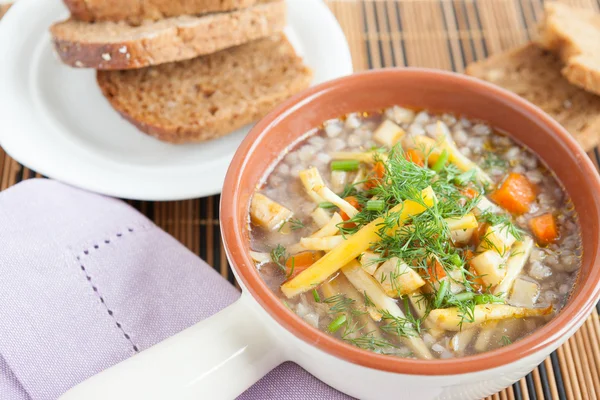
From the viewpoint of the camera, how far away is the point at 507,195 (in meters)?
1.95

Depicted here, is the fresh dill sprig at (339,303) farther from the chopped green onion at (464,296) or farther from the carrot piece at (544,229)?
the carrot piece at (544,229)

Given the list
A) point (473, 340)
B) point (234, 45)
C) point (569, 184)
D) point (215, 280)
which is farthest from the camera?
point (234, 45)

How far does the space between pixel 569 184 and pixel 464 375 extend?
0.75 meters

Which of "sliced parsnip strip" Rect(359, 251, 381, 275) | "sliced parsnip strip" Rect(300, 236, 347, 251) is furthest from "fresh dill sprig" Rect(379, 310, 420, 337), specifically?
"sliced parsnip strip" Rect(300, 236, 347, 251)

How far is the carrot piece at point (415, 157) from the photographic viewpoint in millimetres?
1959

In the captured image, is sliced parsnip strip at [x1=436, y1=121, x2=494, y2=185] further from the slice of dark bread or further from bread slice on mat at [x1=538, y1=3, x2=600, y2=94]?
the slice of dark bread

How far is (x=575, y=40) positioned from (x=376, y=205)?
5.06ft

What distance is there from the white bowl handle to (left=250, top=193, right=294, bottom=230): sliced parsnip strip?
1.04 ft

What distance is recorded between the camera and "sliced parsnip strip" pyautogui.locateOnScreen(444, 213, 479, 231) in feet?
5.71

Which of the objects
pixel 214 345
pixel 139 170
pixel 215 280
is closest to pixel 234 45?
pixel 139 170

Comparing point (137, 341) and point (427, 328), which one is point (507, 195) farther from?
point (137, 341)

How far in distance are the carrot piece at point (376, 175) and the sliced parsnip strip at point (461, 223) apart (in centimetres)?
25

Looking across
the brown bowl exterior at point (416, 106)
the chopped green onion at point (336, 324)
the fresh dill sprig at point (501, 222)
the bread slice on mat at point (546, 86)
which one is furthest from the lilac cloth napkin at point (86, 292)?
the bread slice on mat at point (546, 86)

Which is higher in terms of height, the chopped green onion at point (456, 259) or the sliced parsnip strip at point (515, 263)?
the chopped green onion at point (456, 259)
